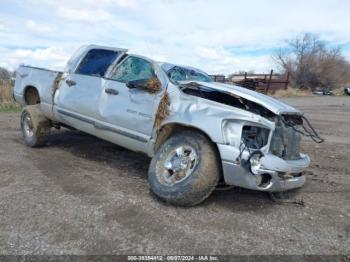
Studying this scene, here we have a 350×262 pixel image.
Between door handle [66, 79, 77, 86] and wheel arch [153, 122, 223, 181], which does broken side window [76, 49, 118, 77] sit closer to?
door handle [66, 79, 77, 86]

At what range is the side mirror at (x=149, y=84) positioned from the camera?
5.03 m

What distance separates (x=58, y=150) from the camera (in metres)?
7.12

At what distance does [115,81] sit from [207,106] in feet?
5.84

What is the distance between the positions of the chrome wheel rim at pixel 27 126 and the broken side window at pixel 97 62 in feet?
5.14

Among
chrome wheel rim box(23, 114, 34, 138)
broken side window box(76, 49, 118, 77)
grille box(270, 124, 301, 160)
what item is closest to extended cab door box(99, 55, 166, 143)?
broken side window box(76, 49, 118, 77)

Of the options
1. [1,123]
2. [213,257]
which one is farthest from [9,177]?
[1,123]

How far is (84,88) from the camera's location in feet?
20.0

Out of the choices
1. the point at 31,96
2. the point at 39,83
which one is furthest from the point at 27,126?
the point at 39,83

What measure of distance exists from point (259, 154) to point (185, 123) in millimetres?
966

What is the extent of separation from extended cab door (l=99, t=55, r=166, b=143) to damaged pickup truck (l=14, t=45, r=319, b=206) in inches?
0.5

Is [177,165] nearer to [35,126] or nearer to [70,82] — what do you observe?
[70,82]

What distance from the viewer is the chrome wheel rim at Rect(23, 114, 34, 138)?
7195mm

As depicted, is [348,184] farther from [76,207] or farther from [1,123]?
[1,123]

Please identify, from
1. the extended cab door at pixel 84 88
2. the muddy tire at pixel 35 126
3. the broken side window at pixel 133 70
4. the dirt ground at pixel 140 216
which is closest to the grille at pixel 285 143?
the dirt ground at pixel 140 216
